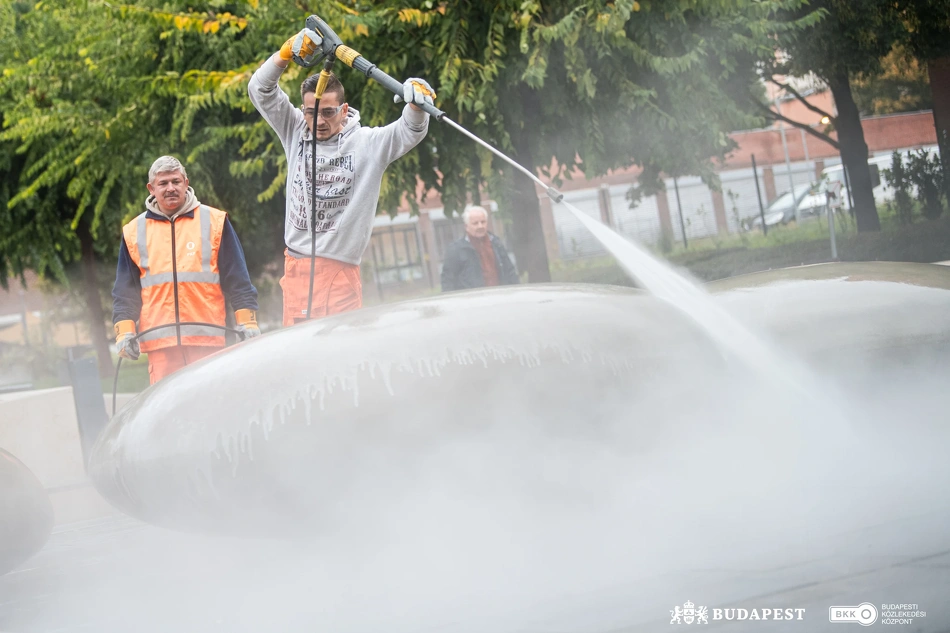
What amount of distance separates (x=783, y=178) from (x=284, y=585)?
39.7m

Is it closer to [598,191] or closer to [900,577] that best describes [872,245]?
[900,577]

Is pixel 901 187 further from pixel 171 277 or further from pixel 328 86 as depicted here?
pixel 171 277

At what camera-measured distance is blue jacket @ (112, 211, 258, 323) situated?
15.6ft

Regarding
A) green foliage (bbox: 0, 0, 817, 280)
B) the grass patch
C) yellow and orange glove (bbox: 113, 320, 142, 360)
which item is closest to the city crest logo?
yellow and orange glove (bbox: 113, 320, 142, 360)

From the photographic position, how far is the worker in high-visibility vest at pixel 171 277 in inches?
184

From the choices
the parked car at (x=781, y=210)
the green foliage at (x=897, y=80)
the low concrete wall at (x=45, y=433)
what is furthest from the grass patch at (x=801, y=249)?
the low concrete wall at (x=45, y=433)

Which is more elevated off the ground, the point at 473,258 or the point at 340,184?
the point at 340,184

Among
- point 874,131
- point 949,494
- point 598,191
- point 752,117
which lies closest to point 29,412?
point 949,494

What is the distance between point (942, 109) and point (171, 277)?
1342 centimetres

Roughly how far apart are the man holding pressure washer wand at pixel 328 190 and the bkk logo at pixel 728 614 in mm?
2414

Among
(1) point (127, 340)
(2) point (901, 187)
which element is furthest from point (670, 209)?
(1) point (127, 340)

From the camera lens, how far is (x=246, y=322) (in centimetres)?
480

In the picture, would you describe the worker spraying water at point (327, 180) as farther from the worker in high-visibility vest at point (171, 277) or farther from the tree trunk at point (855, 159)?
the tree trunk at point (855, 159)

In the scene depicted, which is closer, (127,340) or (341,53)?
(341,53)
